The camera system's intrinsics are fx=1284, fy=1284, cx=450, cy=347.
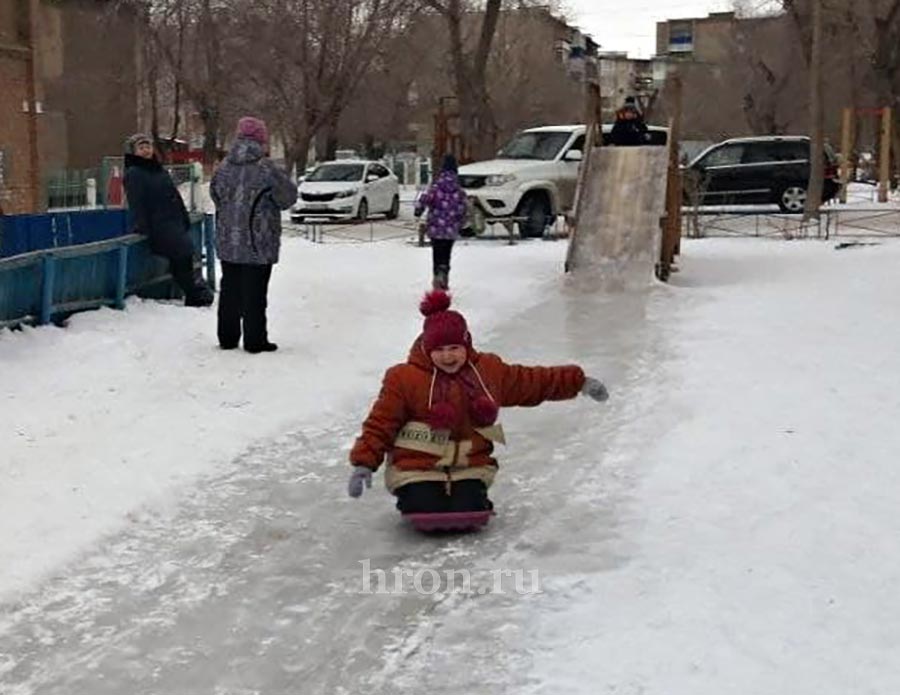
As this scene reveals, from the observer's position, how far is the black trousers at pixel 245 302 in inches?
371

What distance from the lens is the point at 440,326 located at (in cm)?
539

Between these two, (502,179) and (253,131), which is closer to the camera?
(253,131)

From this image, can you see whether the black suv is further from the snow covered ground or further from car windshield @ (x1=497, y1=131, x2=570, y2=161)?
the snow covered ground

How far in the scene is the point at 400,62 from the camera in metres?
48.4

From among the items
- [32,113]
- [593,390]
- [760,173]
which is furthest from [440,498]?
[760,173]

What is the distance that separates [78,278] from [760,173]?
19933 millimetres

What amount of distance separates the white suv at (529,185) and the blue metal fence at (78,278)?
32.8 feet

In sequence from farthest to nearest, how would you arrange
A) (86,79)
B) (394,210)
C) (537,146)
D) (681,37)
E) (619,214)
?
(681,37)
(86,79)
(394,210)
(537,146)
(619,214)

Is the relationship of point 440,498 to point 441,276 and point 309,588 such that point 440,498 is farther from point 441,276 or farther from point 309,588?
point 441,276

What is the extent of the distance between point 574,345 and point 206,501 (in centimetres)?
501

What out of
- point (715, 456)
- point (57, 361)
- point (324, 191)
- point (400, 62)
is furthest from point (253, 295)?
point (400, 62)

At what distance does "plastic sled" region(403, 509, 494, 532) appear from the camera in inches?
211

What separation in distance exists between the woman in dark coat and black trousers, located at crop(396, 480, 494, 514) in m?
6.53

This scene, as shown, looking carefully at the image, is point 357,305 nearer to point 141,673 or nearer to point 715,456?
point 715,456
